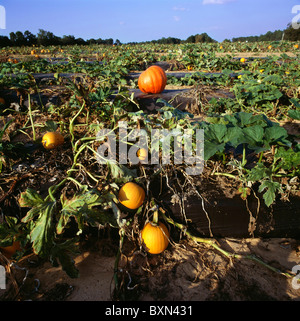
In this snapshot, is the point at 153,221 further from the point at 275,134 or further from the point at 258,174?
the point at 275,134

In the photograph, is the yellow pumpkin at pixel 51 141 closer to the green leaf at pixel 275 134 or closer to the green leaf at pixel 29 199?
the green leaf at pixel 29 199

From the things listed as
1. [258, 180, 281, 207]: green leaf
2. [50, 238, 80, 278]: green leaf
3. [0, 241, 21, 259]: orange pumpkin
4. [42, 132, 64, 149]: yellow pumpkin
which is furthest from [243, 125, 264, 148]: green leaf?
[0, 241, 21, 259]: orange pumpkin

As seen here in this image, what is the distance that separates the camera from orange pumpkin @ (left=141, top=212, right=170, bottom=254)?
4.83 ft

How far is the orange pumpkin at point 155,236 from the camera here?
1471 mm

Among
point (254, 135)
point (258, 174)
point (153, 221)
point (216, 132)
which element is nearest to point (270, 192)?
point (258, 174)

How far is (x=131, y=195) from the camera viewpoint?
149 centimetres

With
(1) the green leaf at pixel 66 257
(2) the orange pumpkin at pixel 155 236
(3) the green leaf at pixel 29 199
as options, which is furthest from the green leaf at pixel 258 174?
(3) the green leaf at pixel 29 199

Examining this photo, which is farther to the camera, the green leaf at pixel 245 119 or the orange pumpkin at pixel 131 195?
the green leaf at pixel 245 119

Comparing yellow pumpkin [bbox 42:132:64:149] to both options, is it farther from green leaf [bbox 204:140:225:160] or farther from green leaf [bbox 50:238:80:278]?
green leaf [bbox 204:140:225:160]

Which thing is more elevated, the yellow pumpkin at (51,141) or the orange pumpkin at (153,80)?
the orange pumpkin at (153,80)

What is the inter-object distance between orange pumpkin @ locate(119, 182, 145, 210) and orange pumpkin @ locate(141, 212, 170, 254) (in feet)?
0.51

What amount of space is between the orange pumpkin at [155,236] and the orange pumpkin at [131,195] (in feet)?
0.51

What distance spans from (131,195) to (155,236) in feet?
1.04
